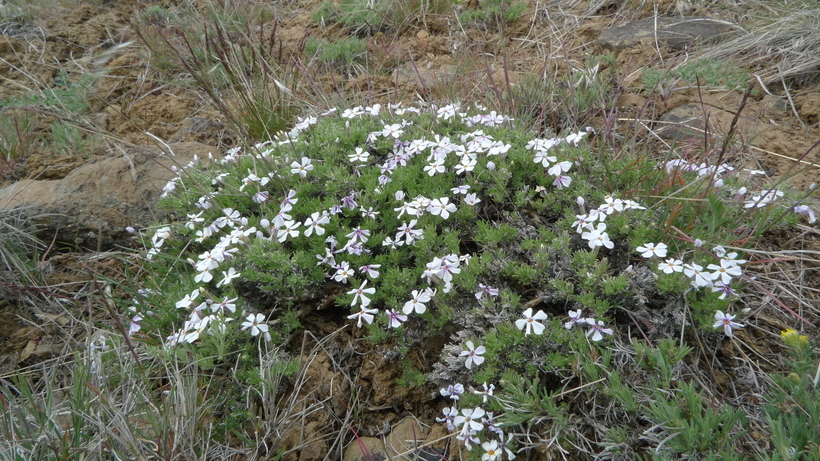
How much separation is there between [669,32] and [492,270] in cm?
331

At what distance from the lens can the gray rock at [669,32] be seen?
436 cm

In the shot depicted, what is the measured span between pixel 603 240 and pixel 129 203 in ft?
9.80

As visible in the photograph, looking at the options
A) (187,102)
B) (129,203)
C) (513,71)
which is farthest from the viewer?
(187,102)

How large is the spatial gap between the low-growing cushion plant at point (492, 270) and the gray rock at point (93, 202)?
0.42 m

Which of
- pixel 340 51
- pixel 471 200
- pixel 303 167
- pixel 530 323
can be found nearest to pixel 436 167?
pixel 471 200

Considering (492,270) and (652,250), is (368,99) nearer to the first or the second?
(492,270)

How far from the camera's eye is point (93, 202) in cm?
343

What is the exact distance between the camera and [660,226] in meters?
2.49

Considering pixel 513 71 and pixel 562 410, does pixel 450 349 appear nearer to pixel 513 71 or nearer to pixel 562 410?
pixel 562 410

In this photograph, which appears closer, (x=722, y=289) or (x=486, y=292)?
(x=722, y=289)

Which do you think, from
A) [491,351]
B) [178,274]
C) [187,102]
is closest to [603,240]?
[491,351]

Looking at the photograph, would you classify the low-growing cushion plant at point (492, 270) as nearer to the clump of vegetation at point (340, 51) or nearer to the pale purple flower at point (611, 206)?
the pale purple flower at point (611, 206)

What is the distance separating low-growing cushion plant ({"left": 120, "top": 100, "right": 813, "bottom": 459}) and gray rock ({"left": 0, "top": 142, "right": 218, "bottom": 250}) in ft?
1.39

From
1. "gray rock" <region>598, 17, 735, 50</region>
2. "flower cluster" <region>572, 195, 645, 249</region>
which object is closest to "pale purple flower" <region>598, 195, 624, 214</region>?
"flower cluster" <region>572, 195, 645, 249</region>
